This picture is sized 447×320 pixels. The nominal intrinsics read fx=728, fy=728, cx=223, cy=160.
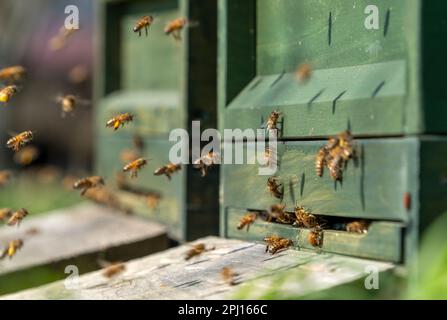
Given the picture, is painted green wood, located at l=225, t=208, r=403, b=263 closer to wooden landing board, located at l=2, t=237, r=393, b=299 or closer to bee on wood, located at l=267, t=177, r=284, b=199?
wooden landing board, located at l=2, t=237, r=393, b=299

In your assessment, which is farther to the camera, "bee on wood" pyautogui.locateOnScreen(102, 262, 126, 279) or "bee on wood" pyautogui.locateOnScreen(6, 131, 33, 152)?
"bee on wood" pyautogui.locateOnScreen(6, 131, 33, 152)

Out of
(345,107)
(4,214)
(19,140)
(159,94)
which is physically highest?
(159,94)

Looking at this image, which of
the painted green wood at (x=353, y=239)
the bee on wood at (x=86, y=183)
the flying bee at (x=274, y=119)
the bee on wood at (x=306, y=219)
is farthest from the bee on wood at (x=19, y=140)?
the bee on wood at (x=306, y=219)

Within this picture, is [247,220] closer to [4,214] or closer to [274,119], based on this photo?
[274,119]

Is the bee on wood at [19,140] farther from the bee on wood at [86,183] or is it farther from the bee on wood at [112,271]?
the bee on wood at [112,271]

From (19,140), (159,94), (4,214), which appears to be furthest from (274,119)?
(159,94)

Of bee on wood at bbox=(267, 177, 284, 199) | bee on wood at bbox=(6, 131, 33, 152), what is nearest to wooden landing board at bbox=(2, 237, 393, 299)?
bee on wood at bbox=(267, 177, 284, 199)
